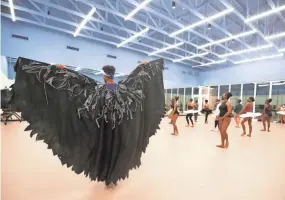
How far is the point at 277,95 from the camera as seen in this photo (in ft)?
43.9

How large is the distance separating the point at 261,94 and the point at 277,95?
93 centimetres

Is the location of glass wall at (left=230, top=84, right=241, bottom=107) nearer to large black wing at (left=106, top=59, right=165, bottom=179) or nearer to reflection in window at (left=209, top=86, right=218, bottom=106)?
reflection in window at (left=209, top=86, right=218, bottom=106)

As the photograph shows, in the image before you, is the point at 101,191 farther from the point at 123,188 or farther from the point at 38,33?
the point at 38,33

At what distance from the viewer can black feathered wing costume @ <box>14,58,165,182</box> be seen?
75.7 inches

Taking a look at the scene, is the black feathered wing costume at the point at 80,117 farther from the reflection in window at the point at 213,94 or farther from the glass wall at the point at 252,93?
the reflection in window at the point at 213,94

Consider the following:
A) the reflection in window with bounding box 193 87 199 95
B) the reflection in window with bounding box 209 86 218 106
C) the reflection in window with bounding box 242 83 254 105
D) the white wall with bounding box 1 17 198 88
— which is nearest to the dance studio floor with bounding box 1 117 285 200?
the white wall with bounding box 1 17 198 88

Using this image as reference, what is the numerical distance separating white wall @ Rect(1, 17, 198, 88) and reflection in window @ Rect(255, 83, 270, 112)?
8.73 meters

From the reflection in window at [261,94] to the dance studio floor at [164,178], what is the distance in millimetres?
11390

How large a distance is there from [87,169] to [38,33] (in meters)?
12.5

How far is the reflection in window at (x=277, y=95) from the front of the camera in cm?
1309

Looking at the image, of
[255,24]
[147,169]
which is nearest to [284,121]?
[255,24]

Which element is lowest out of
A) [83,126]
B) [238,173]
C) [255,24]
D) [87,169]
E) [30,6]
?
[238,173]

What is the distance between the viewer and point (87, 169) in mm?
2041

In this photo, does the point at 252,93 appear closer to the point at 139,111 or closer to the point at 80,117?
the point at 139,111
